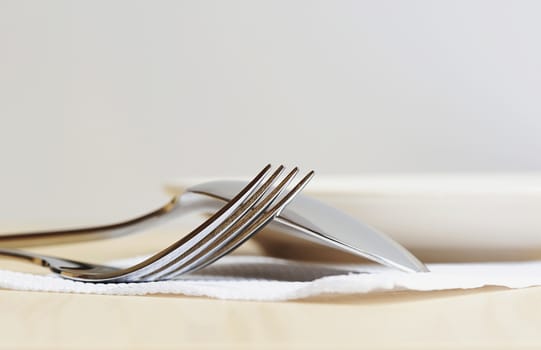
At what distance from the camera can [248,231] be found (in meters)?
0.38

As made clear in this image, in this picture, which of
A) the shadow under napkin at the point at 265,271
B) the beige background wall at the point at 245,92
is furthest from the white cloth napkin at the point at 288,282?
the beige background wall at the point at 245,92

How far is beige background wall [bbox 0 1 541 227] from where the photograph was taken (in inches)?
45.9

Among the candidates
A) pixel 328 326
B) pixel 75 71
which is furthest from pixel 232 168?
pixel 328 326

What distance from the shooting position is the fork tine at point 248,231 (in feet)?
1.25

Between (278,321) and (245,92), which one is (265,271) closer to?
(278,321)

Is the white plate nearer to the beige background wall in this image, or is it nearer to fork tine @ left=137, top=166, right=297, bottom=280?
fork tine @ left=137, top=166, right=297, bottom=280

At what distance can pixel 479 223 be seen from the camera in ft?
1.57

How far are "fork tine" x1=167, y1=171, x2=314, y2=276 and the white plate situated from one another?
10cm

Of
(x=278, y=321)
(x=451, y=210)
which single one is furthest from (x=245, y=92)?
(x=278, y=321)

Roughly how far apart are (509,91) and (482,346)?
97 cm

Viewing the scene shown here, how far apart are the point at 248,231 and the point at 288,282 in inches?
1.2

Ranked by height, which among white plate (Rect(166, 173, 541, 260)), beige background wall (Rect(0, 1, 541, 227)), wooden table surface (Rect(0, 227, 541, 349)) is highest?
beige background wall (Rect(0, 1, 541, 227))

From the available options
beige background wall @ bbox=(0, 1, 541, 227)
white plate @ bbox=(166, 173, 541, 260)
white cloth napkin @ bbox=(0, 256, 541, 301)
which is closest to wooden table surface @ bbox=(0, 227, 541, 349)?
white cloth napkin @ bbox=(0, 256, 541, 301)

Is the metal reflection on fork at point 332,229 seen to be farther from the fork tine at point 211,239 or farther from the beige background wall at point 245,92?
the beige background wall at point 245,92
